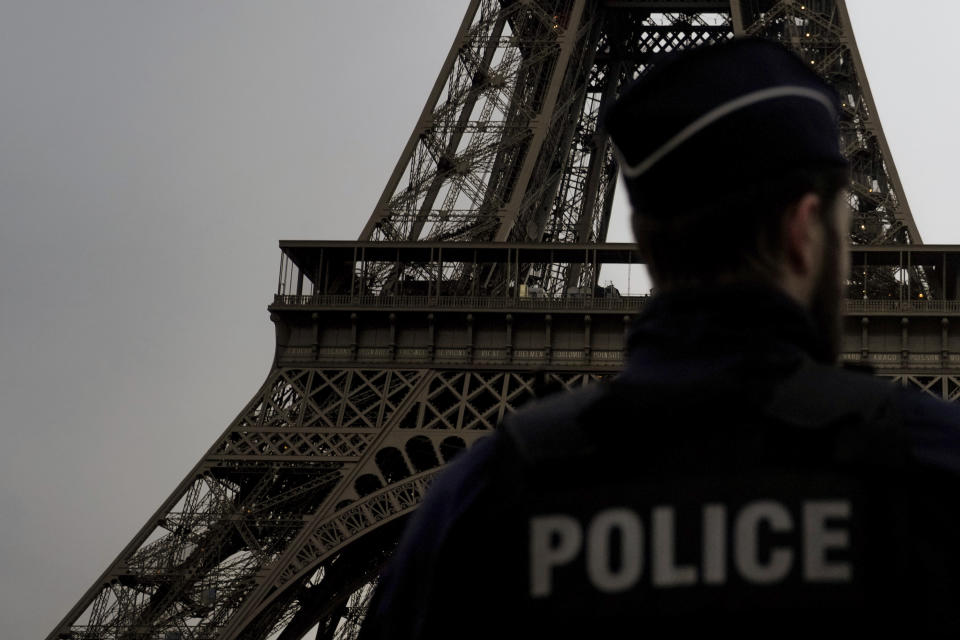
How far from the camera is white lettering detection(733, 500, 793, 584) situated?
92.7 inches

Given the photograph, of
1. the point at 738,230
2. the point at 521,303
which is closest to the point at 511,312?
the point at 521,303

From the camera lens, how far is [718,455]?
2.44m

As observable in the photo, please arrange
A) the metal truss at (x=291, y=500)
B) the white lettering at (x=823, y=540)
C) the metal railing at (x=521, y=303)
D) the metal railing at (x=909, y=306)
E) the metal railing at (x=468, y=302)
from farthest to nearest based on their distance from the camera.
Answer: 1. the metal railing at (x=468, y=302)
2. the metal railing at (x=521, y=303)
3. the metal railing at (x=909, y=306)
4. the metal truss at (x=291, y=500)
5. the white lettering at (x=823, y=540)

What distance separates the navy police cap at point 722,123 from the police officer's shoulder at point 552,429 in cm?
37

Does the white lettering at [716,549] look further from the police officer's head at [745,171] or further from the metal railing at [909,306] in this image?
the metal railing at [909,306]

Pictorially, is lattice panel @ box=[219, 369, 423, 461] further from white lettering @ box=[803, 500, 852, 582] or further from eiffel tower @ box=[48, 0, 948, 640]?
white lettering @ box=[803, 500, 852, 582]

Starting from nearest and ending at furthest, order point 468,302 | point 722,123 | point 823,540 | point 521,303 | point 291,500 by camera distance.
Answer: point 823,540
point 722,123
point 291,500
point 521,303
point 468,302

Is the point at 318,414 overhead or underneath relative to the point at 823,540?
underneath

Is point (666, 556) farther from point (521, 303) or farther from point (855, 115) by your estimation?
point (855, 115)

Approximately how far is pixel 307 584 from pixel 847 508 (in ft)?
98.9

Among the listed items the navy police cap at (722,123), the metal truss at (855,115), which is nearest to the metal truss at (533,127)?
the metal truss at (855,115)

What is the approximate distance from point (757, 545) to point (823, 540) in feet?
0.31

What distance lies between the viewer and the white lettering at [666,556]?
2400mm

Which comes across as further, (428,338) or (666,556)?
(428,338)
